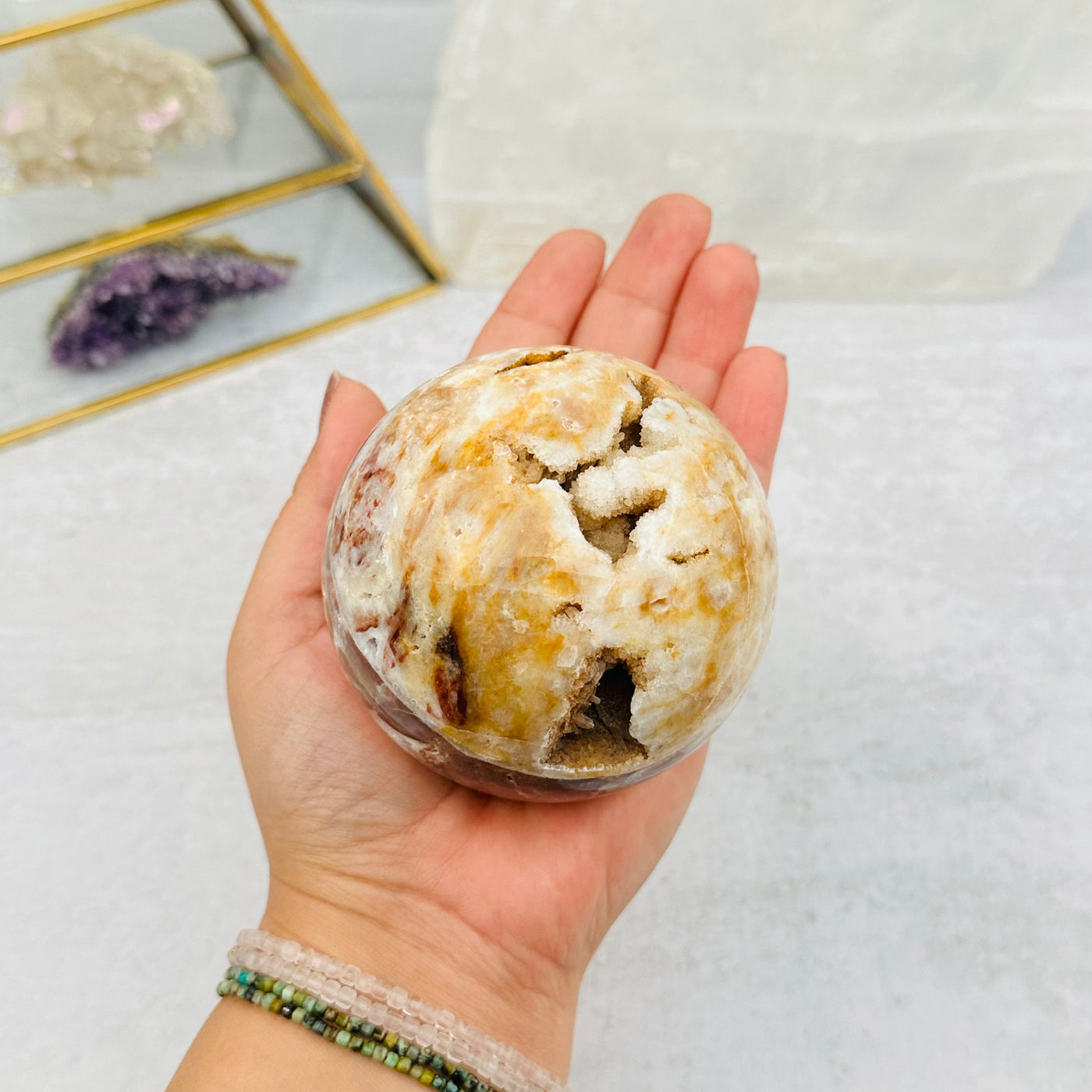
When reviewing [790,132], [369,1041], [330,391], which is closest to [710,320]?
[330,391]

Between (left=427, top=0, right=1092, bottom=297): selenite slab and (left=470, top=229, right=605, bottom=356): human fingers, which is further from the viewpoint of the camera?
(left=427, top=0, right=1092, bottom=297): selenite slab

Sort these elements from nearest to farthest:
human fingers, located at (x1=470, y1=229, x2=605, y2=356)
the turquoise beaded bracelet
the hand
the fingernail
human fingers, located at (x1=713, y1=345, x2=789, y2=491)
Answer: the turquoise beaded bracelet < the hand < the fingernail < human fingers, located at (x1=713, y1=345, x2=789, y2=491) < human fingers, located at (x1=470, y1=229, x2=605, y2=356)

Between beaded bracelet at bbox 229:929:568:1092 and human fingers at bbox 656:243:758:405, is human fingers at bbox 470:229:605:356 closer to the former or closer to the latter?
human fingers at bbox 656:243:758:405

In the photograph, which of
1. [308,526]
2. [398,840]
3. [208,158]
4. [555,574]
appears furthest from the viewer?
[208,158]

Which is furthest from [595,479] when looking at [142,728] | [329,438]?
[142,728]

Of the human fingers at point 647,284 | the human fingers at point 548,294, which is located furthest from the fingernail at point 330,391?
the human fingers at point 647,284

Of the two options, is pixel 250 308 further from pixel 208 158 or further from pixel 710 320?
pixel 710 320

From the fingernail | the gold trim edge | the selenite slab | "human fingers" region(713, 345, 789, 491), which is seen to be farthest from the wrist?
the selenite slab
